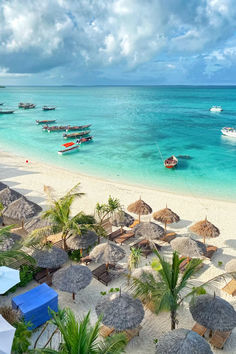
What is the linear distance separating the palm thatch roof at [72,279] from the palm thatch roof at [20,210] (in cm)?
559

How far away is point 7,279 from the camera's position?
932 centimetres

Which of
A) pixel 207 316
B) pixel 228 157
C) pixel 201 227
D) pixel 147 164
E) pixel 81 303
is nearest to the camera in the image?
pixel 207 316

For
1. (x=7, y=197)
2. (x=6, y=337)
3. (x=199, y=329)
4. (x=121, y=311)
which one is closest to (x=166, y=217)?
(x=199, y=329)

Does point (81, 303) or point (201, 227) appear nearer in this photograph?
point (81, 303)

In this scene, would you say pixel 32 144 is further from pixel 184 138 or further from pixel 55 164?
pixel 184 138

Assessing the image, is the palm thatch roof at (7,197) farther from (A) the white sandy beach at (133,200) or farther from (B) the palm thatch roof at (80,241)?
(B) the palm thatch roof at (80,241)

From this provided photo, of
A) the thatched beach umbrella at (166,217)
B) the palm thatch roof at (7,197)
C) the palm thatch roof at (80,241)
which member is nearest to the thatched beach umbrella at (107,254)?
the palm thatch roof at (80,241)

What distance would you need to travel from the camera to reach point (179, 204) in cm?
2169

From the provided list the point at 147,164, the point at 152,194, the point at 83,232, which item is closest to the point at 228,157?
the point at 147,164

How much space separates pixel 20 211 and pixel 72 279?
21.3 feet

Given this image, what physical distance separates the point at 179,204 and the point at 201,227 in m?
6.73

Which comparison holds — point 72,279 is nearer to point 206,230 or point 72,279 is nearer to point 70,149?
point 206,230

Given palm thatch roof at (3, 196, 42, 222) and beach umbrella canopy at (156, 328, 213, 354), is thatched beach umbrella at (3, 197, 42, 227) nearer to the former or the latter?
palm thatch roof at (3, 196, 42, 222)

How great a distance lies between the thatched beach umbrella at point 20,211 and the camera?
→ 15516 millimetres
